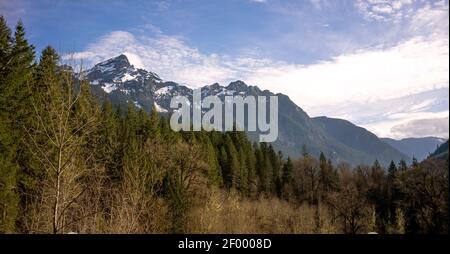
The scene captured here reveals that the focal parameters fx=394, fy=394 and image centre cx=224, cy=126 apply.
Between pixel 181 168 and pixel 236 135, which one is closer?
pixel 181 168

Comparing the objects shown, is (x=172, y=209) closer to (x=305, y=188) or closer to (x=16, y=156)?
(x=16, y=156)

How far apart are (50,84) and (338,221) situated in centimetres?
5698

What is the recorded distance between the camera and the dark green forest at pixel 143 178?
12.3 m

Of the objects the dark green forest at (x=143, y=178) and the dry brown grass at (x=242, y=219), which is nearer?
the dark green forest at (x=143, y=178)

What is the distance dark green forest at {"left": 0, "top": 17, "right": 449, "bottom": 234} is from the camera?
1226cm

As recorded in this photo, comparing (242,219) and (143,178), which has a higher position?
(143,178)

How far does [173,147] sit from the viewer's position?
54.8 m

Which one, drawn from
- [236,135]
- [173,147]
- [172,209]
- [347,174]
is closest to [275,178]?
[236,135]

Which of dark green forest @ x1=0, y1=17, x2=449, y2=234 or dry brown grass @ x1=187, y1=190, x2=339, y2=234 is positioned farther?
dry brown grass @ x1=187, y1=190, x2=339, y2=234

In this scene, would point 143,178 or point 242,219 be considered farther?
point 242,219

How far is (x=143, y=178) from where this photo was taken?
20547 millimetres

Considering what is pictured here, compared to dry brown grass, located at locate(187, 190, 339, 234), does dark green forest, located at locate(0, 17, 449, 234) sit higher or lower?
higher
